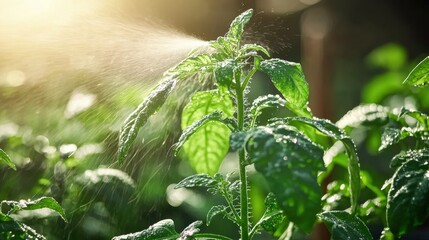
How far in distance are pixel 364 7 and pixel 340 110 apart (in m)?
1.76

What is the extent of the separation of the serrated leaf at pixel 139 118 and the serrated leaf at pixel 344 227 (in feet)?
1.37

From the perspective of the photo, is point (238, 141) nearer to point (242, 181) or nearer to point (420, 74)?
point (242, 181)

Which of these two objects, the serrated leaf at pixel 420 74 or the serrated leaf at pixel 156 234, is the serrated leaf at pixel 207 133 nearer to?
the serrated leaf at pixel 156 234

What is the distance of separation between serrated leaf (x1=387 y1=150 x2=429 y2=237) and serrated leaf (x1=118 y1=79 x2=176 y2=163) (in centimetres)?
50

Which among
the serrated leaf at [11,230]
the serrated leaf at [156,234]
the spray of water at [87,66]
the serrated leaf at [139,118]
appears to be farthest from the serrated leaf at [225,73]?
the spray of water at [87,66]

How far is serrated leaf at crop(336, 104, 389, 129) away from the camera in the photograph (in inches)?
73.4

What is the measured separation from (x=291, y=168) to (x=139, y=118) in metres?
0.37

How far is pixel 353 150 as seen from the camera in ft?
4.23

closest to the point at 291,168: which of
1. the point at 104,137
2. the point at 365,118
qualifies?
the point at 365,118

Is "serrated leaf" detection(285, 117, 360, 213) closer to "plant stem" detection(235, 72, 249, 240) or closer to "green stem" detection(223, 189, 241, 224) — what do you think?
"plant stem" detection(235, 72, 249, 240)

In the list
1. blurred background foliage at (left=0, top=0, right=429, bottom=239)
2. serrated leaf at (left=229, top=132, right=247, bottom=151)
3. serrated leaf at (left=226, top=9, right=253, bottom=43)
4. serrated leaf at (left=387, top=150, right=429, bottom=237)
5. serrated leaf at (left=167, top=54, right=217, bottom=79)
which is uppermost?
serrated leaf at (left=226, top=9, right=253, bottom=43)

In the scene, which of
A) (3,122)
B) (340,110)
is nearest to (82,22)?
(3,122)

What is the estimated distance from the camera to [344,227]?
138 centimetres

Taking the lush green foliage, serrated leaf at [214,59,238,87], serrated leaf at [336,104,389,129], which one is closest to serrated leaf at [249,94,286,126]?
the lush green foliage
